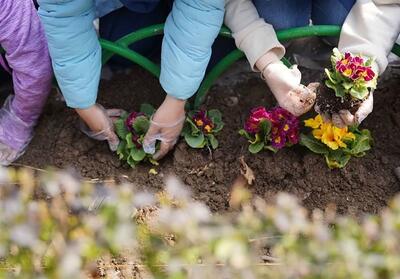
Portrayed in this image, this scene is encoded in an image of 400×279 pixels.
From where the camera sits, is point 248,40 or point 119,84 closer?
point 248,40

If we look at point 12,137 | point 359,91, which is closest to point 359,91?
point 359,91

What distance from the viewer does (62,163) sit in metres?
2.41

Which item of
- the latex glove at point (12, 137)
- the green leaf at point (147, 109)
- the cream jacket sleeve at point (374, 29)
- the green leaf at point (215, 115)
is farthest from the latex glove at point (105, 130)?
the cream jacket sleeve at point (374, 29)

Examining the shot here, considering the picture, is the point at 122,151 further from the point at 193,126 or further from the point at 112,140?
the point at 193,126

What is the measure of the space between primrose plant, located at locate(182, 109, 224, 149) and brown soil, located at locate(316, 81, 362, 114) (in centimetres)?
45

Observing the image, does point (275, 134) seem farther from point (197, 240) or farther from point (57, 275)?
point (57, 275)

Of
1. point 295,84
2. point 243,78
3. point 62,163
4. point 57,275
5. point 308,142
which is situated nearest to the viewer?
point 57,275

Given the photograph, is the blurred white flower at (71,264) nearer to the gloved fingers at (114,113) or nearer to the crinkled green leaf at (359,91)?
the crinkled green leaf at (359,91)

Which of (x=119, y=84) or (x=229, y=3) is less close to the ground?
(x=229, y=3)

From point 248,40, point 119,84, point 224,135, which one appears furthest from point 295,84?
point 119,84

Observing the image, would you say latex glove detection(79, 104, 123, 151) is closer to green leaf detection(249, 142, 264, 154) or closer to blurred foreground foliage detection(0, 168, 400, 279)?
green leaf detection(249, 142, 264, 154)

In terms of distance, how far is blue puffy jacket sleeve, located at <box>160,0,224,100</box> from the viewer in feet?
6.66

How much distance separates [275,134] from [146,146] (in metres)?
0.43

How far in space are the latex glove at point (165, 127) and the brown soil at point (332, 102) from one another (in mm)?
446
